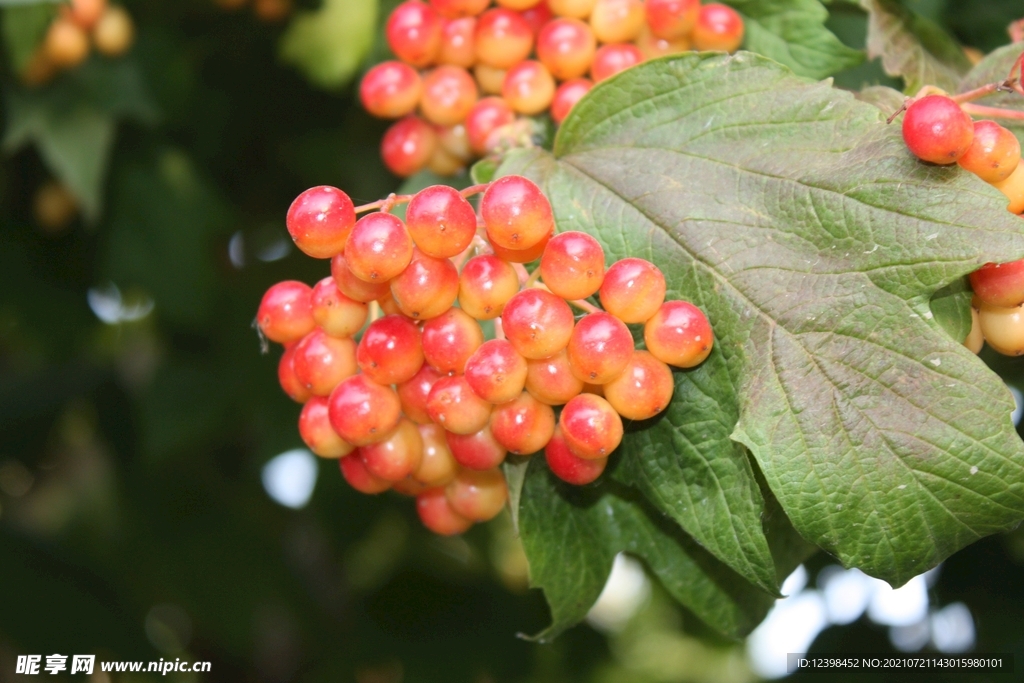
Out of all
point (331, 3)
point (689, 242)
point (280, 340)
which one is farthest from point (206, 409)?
point (689, 242)

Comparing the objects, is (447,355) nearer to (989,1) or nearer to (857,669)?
(989,1)

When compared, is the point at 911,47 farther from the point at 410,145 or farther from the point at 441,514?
the point at 441,514

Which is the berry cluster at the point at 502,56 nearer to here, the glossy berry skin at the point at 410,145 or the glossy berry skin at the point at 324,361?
the glossy berry skin at the point at 410,145

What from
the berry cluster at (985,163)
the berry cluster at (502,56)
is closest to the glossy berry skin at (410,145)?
the berry cluster at (502,56)

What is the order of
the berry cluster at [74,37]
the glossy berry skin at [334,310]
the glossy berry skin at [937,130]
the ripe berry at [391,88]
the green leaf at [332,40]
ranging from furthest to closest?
the berry cluster at [74,37], the green leaf at [332,40], the ripe berry at [391,88], the glossy berry skin at [334,310], the glossy berry skin at [937,130]

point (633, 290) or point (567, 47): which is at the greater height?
point (567, 47)

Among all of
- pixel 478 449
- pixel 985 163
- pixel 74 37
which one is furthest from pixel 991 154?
pixel 74 37
